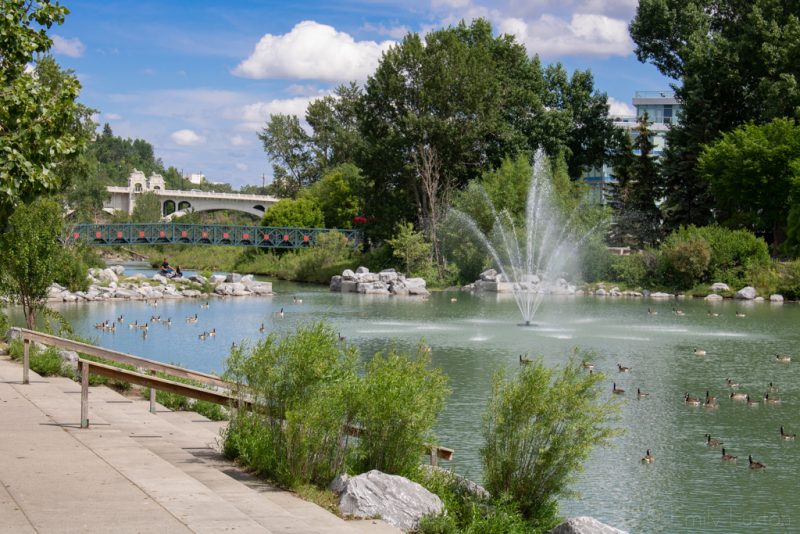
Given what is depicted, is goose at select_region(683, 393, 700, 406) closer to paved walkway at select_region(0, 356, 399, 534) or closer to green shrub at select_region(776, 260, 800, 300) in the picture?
paved walkway at select_region(0, 356, 399, 534)

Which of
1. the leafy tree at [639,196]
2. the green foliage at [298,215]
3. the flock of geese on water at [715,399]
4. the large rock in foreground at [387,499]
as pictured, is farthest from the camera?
the green foliage at [298,215]

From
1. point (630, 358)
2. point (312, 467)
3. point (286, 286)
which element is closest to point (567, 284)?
point (286, 286)

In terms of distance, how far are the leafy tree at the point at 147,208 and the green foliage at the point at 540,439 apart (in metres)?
102

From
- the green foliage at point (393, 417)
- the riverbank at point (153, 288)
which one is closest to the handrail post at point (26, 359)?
the green foliage at point (393, 417)

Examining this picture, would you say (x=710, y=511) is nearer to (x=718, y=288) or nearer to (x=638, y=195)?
(x=718, y=288)

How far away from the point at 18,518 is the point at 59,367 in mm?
9473

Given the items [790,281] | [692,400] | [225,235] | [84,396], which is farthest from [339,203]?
[84,396]

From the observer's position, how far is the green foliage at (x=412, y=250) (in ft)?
199

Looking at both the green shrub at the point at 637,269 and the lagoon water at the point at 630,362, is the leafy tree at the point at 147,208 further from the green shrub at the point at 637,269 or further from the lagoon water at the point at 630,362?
the green shrub at the point at 637,269

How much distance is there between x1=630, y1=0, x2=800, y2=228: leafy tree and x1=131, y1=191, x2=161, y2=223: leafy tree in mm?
60643

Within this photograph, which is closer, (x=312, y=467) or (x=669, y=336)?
(x=312, y=467)

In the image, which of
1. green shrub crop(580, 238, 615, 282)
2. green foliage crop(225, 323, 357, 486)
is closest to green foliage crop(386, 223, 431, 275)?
green shrub crop(580, 238, 615, 282)

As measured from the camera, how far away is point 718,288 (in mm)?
52188

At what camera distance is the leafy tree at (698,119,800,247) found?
2131 inches
